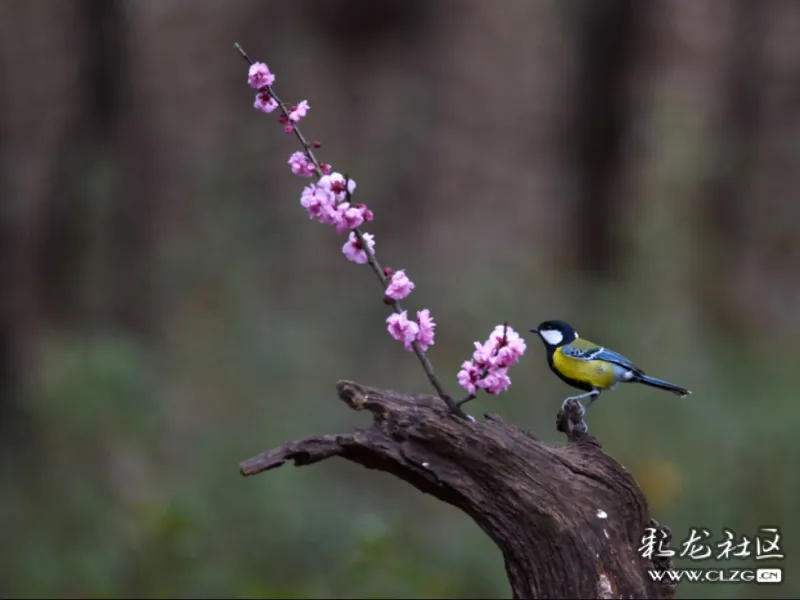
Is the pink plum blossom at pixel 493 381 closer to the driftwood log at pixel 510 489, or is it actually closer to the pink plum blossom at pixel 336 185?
the driftwood log at pixel 510 489

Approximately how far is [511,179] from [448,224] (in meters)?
1.62

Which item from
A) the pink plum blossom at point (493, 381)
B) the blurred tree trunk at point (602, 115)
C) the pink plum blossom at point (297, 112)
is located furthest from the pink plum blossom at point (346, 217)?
the blurred tree trunk at point (602, 115)

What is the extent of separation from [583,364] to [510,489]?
1.68ft

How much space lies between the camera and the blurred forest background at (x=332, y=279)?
5.93 m

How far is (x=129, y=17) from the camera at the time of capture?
26.6 feet

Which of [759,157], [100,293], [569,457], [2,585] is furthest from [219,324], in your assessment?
[759,157]

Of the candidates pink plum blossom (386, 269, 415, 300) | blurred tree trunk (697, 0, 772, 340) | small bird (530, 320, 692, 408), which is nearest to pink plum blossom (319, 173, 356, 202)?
pink plum blossom (386, 269, 415, 300)

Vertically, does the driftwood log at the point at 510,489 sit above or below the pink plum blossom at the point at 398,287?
below

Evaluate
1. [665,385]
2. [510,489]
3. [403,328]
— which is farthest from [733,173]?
[403,328]

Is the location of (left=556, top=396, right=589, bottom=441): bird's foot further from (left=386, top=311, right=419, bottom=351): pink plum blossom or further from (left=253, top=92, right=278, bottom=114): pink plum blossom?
(left=253, top=92, right=278, bottom=114): pink plum blossom

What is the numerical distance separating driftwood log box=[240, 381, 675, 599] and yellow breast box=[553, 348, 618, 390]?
32 centimetres

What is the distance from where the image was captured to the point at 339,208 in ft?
8.41

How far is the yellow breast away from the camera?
9.84ft

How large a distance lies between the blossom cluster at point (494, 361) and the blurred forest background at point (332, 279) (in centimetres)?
274
